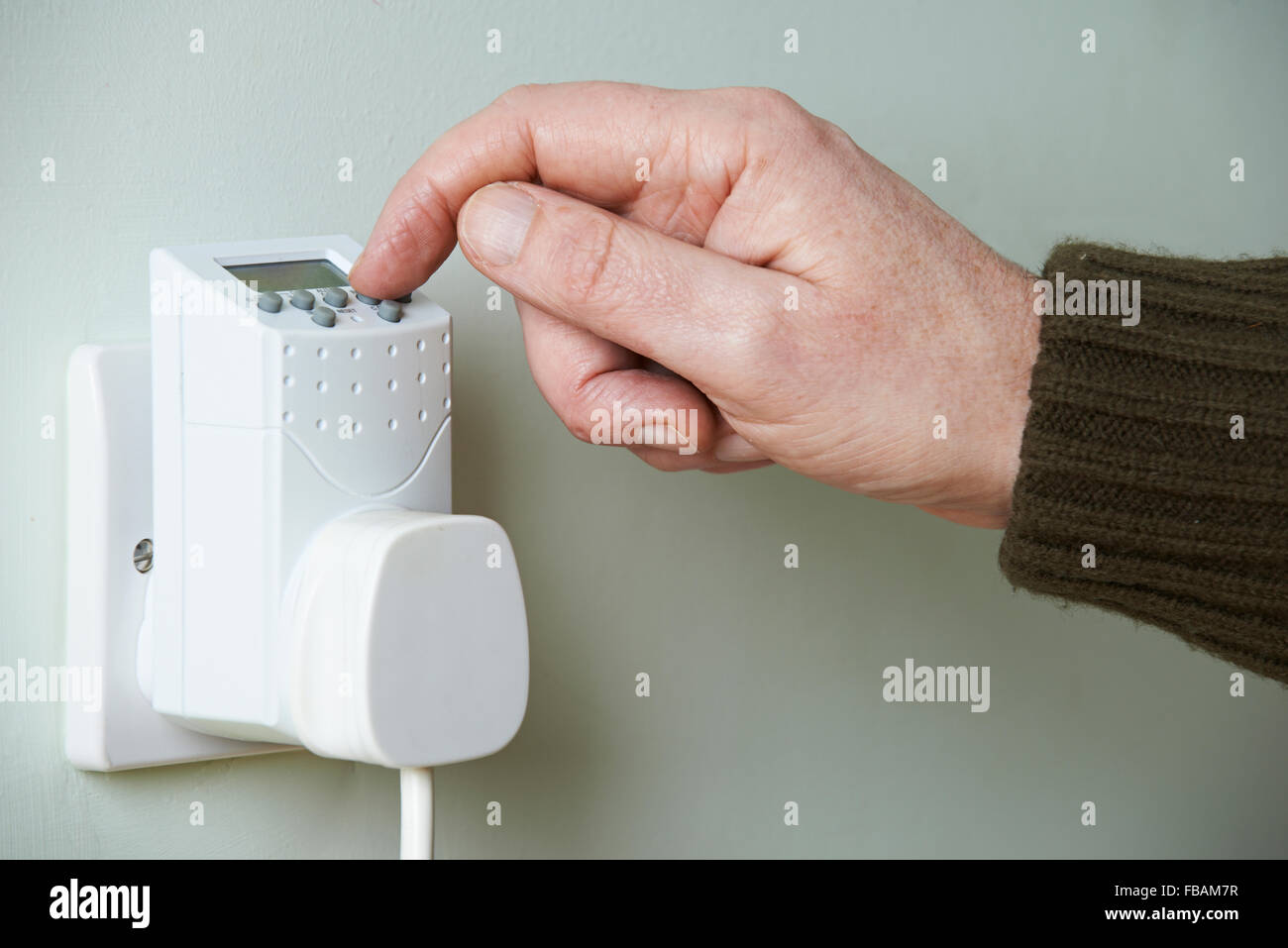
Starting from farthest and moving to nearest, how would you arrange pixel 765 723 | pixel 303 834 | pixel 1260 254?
pixel 1260 254 → pixel 765 723 → pixel 303 834

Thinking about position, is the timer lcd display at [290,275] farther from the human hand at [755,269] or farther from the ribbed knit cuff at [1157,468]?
the ribbed knit cuff at [1157,468]

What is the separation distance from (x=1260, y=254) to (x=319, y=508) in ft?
2.32

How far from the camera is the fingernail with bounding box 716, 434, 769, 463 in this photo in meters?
0.60

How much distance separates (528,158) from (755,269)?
0.39ft

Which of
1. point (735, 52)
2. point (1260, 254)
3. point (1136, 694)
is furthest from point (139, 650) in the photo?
point (1260, 254)

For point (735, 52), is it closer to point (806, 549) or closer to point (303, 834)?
point (806, 549)

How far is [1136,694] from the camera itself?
0.83 meters

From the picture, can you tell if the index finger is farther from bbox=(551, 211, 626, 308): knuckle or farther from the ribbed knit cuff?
the ribbed knit cuff

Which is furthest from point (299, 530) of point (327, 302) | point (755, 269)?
point (755, 269)

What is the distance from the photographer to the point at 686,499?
71cm

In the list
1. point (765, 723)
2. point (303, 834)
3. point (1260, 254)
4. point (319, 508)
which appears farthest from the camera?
point (1260, 254)

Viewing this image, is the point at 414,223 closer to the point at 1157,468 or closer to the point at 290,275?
the point at 290,275

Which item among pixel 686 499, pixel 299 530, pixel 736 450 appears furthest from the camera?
pixel 686 499

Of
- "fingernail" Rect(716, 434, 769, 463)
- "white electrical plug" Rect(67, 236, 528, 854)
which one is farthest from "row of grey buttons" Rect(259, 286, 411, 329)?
"fingernail" Rect(716, 434, 769, 463)
